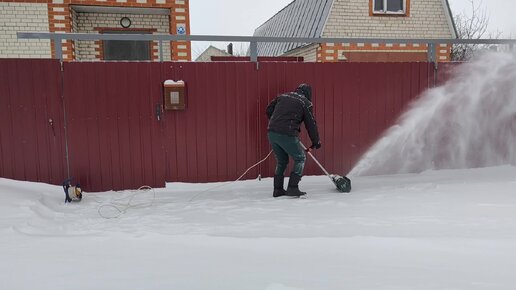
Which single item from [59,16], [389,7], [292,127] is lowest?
[292,127]

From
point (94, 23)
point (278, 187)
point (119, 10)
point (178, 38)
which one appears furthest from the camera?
point (94, 23)

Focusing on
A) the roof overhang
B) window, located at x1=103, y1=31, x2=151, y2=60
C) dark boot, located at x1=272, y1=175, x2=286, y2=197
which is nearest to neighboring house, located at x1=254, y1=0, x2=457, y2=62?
the roof overhang

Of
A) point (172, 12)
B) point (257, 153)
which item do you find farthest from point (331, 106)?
point (172, 12)

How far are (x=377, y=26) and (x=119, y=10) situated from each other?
8110mm

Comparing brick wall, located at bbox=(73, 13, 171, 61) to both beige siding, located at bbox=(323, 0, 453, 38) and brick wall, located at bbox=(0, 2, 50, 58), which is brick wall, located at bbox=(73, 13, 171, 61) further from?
beige siding, located at bbox=(323, 0, 453, 38)

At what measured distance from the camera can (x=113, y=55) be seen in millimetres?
12164

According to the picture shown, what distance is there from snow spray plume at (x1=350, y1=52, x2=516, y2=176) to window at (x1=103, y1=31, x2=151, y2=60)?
7441 mm

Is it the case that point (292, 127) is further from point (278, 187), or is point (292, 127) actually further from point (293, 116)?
point (278, 187)

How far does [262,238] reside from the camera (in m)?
4.18

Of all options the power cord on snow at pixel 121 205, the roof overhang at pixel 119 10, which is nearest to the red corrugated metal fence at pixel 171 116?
the power cord on snow at pixel 121 205

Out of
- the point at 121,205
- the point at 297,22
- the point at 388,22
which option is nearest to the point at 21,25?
the point at 121,205

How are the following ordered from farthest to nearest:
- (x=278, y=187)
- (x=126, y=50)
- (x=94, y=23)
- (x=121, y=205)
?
1. (x=126, y=50)
2. (x=94, y=23)
3. (x=278, y=187)
4. (x=121, y=205)

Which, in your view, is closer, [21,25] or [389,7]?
[21,25]

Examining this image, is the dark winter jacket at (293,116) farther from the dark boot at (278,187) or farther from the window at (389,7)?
the window at (389,7)
